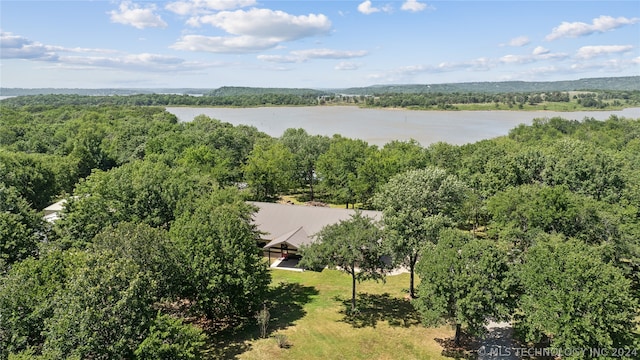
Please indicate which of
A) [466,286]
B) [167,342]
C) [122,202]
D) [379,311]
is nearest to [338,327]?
[379,311]

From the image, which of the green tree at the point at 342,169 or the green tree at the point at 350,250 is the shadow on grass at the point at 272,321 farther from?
the green tree at the point at 342,169

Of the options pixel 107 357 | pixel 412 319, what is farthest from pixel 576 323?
pixel 107 357

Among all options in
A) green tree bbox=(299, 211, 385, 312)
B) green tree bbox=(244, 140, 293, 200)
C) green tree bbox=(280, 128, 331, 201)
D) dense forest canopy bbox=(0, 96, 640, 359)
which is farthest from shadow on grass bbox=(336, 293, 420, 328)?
green tree bbox=(280, 128, 331, 201)

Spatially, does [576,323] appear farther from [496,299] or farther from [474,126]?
[474,126]

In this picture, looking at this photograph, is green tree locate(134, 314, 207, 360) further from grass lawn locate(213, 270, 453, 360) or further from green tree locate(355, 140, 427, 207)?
green tree locate(355, 140, 427, 207)

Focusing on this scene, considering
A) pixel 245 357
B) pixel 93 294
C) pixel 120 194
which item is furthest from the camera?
pixel 120 194

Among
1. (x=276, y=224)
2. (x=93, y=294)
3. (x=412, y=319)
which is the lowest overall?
(x=412, y=319)

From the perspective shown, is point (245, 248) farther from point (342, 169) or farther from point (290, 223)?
point (342, 169)
